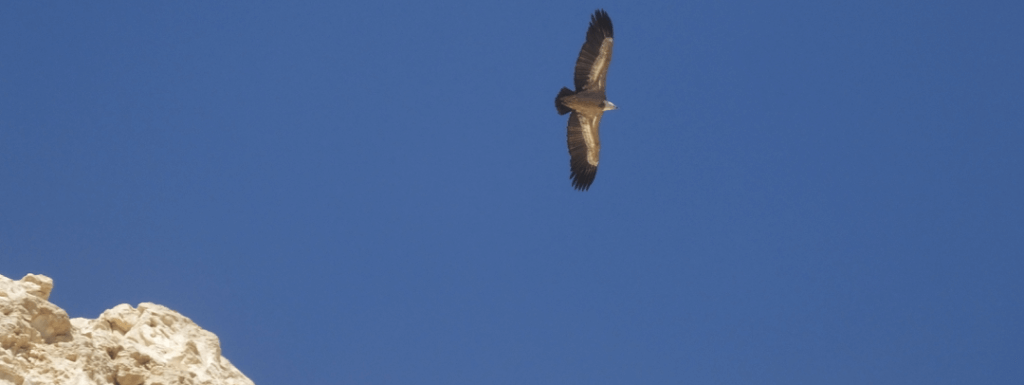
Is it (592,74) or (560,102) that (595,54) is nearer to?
(592,74)

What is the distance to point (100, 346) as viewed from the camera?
898 centimetres

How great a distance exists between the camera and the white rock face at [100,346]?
26.6ft

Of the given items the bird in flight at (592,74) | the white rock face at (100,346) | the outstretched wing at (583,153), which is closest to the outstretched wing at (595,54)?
the bird in flight at (592,74)

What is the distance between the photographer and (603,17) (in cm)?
1527

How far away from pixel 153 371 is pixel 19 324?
1.41 metres

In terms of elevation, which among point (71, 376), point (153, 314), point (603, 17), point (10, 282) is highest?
point (603, 17)

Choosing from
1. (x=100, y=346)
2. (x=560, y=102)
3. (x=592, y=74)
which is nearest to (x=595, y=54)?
(x=592, y=74)

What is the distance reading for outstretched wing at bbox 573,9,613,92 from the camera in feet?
50.2

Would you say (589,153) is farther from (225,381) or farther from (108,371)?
(108,371)

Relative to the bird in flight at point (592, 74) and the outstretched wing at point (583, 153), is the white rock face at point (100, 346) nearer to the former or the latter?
the bird in flight at point (592, 74)

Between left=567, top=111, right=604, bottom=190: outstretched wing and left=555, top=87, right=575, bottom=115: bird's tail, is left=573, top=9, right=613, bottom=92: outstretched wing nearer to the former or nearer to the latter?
left=555, top=87, right=575, bottom=115: bird's tail

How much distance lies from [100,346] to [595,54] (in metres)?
9.13

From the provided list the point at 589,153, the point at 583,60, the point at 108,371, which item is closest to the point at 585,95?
the point at 583,60

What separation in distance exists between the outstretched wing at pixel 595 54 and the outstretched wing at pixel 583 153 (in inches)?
46.7
